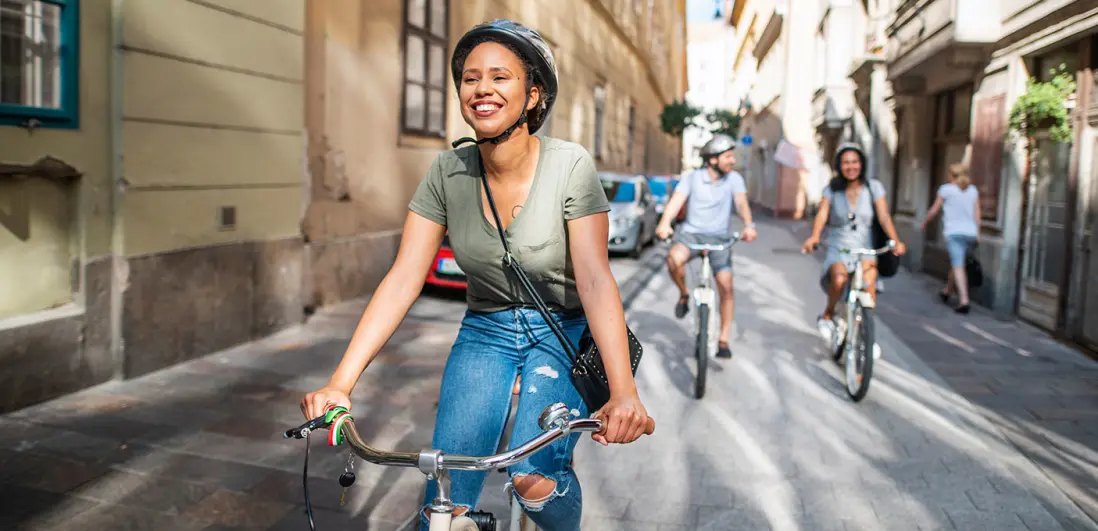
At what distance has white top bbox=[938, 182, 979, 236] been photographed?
1053 centimetres

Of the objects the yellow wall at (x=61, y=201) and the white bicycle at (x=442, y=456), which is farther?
the yellow wall at (x=61, y=201)

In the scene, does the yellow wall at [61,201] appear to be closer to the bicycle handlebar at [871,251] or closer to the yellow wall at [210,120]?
the yellow wall at [210,120]

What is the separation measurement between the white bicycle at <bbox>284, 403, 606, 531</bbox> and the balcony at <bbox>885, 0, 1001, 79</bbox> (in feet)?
35.9

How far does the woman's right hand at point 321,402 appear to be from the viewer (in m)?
1.98

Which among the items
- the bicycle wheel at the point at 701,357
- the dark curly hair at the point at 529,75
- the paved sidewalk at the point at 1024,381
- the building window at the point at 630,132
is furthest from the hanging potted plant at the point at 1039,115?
the building window at the point at 630,132

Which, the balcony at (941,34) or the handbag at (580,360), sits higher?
the balcony at (941,34)

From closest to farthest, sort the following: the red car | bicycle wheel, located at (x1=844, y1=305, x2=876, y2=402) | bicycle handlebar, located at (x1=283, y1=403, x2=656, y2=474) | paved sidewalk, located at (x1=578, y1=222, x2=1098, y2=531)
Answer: bicycle handlebar, located at (x1=283, y1=403, x2=656, y2=474) → paved sidewalk, located at (x1=578, y1=222, x2=1098, y2=531) → bicycle wheel, located at (x1=844, y1=305, x2=876, y2=402) → the red car

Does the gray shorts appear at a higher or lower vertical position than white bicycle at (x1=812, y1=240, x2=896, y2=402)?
higher

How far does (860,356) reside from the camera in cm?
595

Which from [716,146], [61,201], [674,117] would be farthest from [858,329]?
[674,117]

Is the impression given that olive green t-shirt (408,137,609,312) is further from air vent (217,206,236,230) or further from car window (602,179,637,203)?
car window (602,179,637,203)

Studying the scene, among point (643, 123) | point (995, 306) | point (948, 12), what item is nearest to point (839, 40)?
point (643, 123)

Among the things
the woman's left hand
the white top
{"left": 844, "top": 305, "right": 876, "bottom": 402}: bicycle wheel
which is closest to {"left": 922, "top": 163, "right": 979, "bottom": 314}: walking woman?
the white top

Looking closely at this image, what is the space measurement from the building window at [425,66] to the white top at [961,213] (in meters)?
6.28
